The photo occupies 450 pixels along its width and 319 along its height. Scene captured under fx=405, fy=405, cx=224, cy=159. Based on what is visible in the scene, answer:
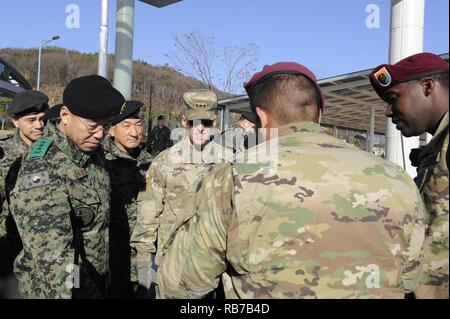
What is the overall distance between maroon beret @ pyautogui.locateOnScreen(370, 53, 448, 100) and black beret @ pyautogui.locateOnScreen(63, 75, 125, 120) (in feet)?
4.30

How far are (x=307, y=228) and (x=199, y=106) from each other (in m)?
2.28

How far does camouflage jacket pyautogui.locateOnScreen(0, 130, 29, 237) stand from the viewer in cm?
257

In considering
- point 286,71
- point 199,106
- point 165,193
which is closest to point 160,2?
point 199,106

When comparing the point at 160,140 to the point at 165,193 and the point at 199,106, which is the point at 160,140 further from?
the point at 165,193

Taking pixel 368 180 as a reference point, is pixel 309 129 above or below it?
above

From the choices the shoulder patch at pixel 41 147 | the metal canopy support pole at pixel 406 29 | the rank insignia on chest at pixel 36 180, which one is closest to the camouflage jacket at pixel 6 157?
the shoulder patch at pixel 41 147

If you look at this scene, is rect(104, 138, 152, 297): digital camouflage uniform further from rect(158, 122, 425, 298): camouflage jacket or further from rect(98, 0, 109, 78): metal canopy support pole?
rect(98, 0, 109, 78): metal canopy support pole

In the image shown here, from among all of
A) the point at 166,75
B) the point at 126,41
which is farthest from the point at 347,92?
the point at 166,75

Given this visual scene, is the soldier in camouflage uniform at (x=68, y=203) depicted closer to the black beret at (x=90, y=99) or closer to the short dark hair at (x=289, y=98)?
the black beret at (x=90, y=99)

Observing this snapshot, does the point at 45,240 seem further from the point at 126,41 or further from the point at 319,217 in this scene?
the point at 126,41

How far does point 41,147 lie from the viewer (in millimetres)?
1933

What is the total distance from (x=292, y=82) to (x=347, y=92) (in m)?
7.07

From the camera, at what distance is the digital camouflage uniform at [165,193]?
9.75 feet
